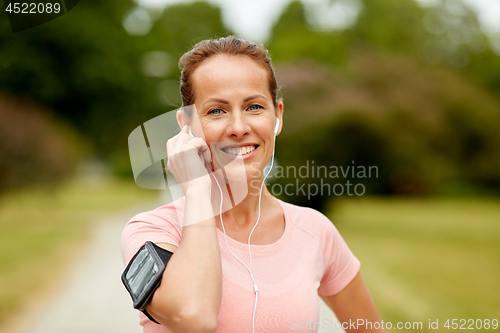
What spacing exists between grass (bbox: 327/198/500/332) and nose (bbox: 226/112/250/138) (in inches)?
189

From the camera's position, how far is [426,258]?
33.3 ft

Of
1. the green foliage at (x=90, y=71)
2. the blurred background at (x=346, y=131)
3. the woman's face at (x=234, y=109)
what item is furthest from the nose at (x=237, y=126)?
the green foliage at (x=90, y=71)

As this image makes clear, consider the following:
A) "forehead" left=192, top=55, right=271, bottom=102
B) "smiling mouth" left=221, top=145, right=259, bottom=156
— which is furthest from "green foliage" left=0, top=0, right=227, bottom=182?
"smiling mouth" left=221, top=145, right=259, bottom=156

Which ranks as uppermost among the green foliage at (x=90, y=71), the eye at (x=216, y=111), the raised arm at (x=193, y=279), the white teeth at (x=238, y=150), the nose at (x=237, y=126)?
the green foliage at (x=90, y=71)

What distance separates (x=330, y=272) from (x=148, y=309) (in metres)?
0.92

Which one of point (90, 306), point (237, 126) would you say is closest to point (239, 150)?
point (237, 126)

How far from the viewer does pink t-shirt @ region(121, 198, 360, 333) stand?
164cm

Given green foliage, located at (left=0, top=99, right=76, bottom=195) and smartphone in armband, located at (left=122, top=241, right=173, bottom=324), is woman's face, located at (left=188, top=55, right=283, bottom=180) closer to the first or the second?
smartphone in armband, located at (left=122, top=241, right=173, bottom=324)

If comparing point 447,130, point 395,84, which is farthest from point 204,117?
point 447,130

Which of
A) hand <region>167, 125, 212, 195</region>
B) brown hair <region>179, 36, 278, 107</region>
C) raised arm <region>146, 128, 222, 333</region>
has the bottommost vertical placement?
raised arm <region>146, 128, 222, 333</region>

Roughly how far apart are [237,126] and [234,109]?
0.26ft

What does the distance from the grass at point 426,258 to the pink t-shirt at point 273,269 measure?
14.2 ft

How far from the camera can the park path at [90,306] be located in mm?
4992

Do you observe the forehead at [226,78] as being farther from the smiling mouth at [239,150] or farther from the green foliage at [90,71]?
the green foliage at [90,71]
